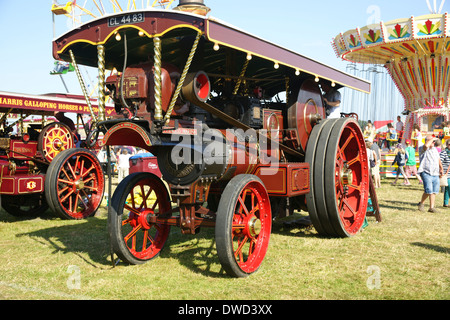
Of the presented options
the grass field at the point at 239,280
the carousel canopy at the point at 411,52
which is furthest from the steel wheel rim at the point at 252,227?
the carousel canopy at the point at 411,52

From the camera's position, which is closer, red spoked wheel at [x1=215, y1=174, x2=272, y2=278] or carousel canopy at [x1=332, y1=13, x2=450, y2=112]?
red spoked wheel at [x1=215, y1=174, x2=272, y2=278]

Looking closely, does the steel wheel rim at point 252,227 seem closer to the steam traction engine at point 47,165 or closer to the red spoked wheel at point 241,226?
the red spoked wheel at point 241,226

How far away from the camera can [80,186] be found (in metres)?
7.07

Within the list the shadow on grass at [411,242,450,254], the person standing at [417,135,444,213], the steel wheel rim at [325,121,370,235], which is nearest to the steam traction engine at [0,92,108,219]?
the steel wheel rim at [325,121,370,235]

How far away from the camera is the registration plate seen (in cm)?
356

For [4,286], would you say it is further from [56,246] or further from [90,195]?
[90,195]

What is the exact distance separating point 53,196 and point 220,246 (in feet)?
13.4

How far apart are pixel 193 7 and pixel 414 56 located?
18114 mm

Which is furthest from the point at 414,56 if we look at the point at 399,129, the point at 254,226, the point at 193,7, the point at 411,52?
the point at 254,226

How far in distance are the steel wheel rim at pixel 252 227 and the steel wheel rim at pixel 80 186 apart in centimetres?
387

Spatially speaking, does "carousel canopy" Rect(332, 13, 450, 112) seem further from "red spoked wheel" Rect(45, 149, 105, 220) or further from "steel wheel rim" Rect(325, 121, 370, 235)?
"red spoked wheel" Rect(45, 149, 105, 220)

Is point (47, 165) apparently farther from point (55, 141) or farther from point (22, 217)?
point (22, 217)

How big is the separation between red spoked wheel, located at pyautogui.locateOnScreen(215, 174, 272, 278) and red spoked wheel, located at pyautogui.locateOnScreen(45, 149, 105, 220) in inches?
142

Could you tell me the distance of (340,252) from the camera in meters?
4.52
